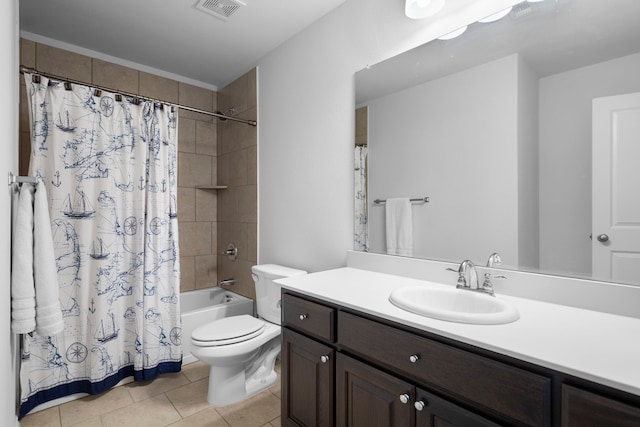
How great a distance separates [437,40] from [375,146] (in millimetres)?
596

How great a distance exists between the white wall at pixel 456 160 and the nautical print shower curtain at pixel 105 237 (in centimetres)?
155

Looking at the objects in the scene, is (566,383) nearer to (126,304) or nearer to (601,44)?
(601,44)

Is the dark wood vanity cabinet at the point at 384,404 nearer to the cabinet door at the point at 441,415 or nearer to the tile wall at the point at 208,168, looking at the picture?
the cabinet door at the point at 441,415

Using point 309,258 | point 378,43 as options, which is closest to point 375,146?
point 378,43

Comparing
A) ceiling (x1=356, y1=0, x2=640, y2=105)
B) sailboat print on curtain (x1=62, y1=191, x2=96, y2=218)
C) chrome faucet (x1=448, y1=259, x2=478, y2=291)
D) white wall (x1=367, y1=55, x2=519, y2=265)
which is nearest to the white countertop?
chrome faucet (x1=448, y1=259, x2=478, y2=291)

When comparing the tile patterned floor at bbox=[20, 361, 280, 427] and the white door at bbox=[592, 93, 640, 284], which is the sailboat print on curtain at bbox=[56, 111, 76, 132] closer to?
the tile patterned floor at bbox=[20, 361, 280, 427]

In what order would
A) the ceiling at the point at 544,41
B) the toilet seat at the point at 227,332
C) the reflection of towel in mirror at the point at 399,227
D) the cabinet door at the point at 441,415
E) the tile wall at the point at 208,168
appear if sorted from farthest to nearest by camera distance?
1. the tile wall at the point at 208,168
2. the toilet seat at the point at 227,332
3. the reflection of towel in mirror at the point at 399,227
4. the ceiling at the point at 544,41
5. the cabinet door at the point at 441,415

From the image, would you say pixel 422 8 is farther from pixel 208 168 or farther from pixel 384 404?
pixel 208 168

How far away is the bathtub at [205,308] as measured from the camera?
2.48 metres

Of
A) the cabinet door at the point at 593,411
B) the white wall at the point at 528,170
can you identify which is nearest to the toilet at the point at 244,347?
the white wall at the point at 528,170

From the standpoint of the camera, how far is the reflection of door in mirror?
1.88 m

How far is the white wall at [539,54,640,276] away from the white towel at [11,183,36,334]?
2033 millimetres

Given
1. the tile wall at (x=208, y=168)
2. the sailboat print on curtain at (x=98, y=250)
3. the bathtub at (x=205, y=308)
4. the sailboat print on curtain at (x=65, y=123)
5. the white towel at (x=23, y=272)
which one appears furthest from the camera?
the tile wall at (x=208, y=168)

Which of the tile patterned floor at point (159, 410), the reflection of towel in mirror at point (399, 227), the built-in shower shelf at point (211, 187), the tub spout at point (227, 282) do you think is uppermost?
the built-in shower shelf at point (211, 187)
